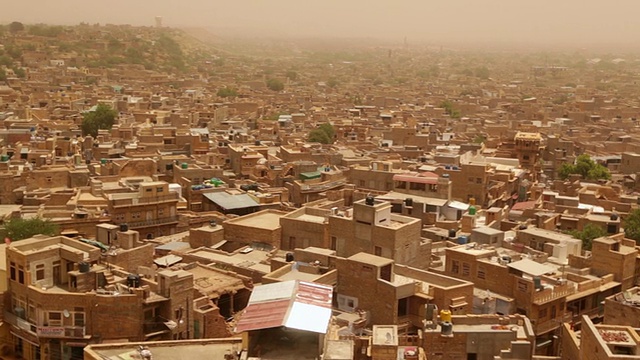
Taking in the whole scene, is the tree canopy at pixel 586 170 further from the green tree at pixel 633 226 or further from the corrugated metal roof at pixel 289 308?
the corrugated metal roof at pixel 289 308

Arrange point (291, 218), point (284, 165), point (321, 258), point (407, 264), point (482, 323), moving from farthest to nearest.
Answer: point (284, 165)
point (291, 218)
point (407, 264)
point (321, 258)
point (482, 323)

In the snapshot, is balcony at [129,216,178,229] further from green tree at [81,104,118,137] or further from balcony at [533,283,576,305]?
green tree at [81,104,118,137]

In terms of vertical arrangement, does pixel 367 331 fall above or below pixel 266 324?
below

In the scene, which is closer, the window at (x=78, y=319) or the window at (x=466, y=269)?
the window at (x=78, y=319)

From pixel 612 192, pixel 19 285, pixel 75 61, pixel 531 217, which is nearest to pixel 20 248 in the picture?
pixel 19 285

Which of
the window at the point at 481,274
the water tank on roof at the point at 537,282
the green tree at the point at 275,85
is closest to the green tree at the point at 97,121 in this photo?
the window at the point at 481,274

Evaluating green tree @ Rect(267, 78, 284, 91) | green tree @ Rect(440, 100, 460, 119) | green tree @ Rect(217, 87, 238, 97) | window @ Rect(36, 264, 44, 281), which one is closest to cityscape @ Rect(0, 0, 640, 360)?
window @ Rect(36, 264, 44, 281)

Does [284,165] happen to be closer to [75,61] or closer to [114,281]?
[114,281]
